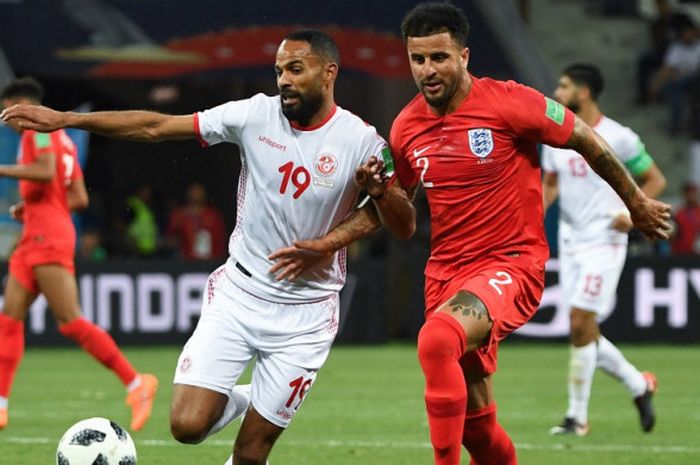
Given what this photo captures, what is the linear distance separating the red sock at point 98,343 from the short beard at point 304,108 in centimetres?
384

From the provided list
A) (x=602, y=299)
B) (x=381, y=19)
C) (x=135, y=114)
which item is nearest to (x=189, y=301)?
(x=381, y=19)

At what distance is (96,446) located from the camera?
264 inches

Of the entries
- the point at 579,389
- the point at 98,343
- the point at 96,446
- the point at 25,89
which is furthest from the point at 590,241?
the point at 96,446

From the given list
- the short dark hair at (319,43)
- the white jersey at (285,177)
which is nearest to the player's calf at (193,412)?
the white jersey at (285,177)

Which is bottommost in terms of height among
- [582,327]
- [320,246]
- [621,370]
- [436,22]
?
[621,370]

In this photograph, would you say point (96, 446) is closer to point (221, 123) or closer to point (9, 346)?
point (221, 123)

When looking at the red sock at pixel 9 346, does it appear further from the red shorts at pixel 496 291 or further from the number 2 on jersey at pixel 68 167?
the red shorts at pixel 496 291

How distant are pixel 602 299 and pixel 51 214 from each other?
377 centimetres

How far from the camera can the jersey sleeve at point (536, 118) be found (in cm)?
667

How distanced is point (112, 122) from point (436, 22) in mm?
1495

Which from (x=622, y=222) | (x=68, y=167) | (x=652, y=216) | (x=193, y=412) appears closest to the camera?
(x=193, y=412)

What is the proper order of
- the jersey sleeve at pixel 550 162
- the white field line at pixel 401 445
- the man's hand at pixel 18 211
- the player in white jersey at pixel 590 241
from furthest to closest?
the jersey sleeve at pixel 550 162 → the man's hand at pixel 18 211 → the player in white jersey at pixel 590 241 → the white field line at pixel 401 445

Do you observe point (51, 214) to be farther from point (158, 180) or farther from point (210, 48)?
point (158, 180)

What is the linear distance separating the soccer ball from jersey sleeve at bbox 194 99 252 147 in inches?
54.6
